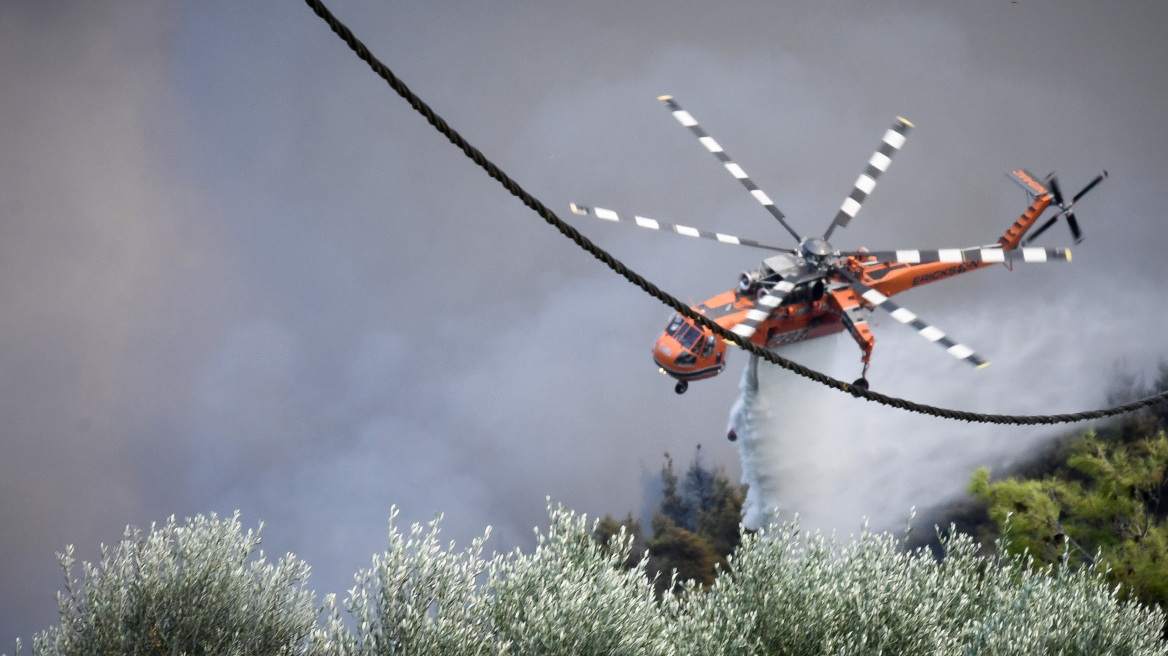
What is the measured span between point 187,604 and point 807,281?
781cm

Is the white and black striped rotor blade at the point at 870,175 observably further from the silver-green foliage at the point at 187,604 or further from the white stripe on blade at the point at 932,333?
the silver-green foliage at the point at 187,604

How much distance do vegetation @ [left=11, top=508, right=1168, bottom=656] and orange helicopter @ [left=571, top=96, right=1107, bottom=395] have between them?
11.2ft

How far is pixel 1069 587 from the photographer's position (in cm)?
1123

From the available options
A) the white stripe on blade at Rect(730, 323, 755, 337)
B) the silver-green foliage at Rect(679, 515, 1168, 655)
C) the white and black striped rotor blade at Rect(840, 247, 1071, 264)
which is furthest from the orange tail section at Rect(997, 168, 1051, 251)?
the silver-green foliage at Rect(679, 515, 1168, 655)

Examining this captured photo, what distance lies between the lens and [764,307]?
43.1ft

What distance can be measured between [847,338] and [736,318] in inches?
109

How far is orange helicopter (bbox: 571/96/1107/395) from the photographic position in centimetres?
1323

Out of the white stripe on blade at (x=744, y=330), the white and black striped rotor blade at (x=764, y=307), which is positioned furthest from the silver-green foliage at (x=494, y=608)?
the white and black striped rotor blade at (x=764, y=307)

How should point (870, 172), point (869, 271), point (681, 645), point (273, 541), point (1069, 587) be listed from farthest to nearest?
1. point (273, 541)
2. point (869, 271)
3. point (870, 172)
4. point (1069, 587)
5. point (681, 645)

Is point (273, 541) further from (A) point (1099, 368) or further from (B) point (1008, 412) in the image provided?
(A) point (1099, 368)

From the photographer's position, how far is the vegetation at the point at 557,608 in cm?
911

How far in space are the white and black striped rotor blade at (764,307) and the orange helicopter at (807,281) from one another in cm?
1

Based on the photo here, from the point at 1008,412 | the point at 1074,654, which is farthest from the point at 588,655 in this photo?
the point at 1008,412

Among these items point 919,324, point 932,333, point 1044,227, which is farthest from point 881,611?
point 1044,227
